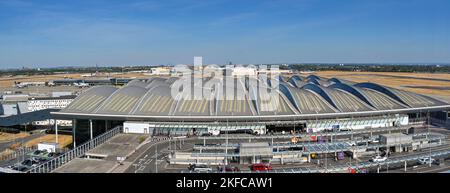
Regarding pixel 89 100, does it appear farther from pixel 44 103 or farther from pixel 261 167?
pixel 44 103

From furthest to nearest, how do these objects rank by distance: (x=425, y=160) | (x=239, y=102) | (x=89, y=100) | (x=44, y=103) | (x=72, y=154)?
(x=44, y=103) < (x=89, y=100) < (x=239, y=102) < (x=72, y=154) < (x=425, y=160)

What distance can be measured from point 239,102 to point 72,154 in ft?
30.5

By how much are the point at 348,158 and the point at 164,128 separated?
30.4ft

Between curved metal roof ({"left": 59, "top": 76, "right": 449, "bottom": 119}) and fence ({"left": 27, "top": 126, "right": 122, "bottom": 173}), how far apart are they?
1.49m

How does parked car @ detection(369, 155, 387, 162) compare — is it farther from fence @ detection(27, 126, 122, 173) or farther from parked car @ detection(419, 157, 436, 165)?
fence @ detection(27, 126, 122, 173)

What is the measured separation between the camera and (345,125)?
701 inches

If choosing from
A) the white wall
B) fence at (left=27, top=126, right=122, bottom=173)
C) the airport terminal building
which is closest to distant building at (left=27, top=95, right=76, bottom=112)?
the airport terminal building

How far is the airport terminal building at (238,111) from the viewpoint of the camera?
16797 mm

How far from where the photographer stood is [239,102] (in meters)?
18.2

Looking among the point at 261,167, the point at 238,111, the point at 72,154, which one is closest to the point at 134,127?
the point at 72,154

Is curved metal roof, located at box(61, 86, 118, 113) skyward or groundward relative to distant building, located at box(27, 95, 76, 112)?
skyward

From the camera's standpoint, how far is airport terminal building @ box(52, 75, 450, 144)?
661 inches
